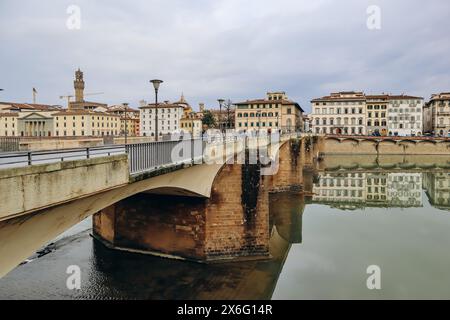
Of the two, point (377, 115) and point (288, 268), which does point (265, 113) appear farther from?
point (288, 268)

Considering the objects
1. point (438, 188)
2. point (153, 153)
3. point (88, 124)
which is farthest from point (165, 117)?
point (153, 153)

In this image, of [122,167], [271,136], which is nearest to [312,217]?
[271,136]

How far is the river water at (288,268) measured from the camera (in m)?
14.4

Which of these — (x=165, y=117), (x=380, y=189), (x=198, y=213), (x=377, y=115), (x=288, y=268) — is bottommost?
(x=288, y=268)

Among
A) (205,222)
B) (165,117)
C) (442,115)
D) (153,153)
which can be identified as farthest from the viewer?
(165,117)

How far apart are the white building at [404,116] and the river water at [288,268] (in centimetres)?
7285

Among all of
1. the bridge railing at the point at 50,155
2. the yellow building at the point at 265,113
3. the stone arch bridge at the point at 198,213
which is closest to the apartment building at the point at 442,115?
the yellow building at the point at 265,113

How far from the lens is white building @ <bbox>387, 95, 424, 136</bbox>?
303 ft

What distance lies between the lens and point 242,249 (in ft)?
57.5

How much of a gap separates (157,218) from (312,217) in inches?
588

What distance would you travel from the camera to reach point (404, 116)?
92688mm

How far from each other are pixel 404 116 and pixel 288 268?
89150 millimetres

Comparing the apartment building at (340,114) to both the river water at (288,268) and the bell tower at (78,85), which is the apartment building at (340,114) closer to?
the bell tower at (78,85)
